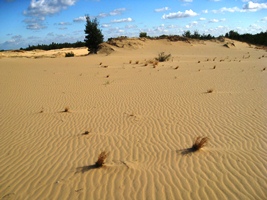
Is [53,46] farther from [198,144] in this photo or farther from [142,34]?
[198,144]

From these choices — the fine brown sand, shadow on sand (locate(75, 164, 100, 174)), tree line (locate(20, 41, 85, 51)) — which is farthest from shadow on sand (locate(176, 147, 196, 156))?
tree line (locate(20, 41, 85, 51))

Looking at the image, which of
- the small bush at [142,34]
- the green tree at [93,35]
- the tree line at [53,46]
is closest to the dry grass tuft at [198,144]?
the green tree at [93,35]

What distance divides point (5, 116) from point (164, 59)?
1748cm

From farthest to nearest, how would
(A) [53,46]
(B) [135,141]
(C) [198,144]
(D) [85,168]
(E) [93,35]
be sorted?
(A) [53,46], (E) [93,35], (B) [135,141], (C) [198,144], (D) [85,168]

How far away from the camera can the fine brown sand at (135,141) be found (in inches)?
168

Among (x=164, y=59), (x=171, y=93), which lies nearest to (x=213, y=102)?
(x=171, y=93)

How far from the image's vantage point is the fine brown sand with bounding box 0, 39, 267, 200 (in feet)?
14.0

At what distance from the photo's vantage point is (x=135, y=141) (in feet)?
20.3

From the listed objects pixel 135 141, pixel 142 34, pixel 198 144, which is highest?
pixel 142 34

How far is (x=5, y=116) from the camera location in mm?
8680

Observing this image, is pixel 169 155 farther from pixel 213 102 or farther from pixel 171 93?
pixel 171 93

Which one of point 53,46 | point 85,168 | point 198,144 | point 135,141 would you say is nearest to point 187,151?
point 198,144

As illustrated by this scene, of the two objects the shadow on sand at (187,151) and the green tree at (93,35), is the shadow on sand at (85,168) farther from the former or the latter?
the green tree at (93,35)

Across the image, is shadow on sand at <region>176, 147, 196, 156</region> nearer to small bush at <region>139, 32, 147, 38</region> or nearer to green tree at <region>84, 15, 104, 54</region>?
green tree at <region>84, 15, 104, 54</region>
